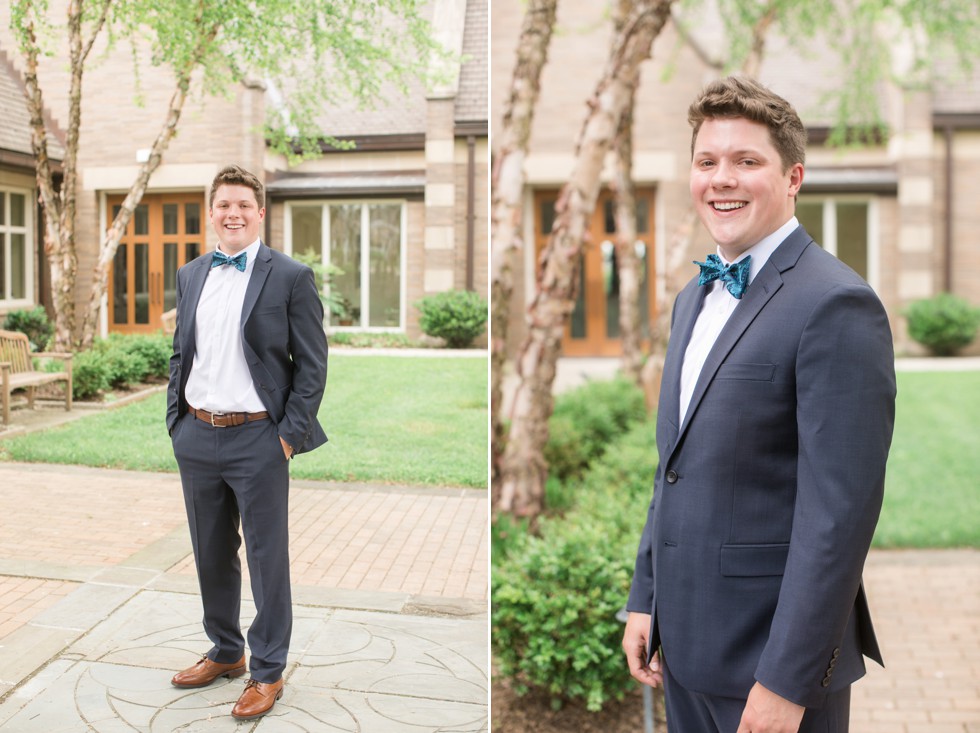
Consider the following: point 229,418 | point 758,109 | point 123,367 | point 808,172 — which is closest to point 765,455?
point 758,109

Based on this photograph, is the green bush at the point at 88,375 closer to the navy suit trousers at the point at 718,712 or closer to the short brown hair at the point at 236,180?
the short brown hair at the point at 236,180

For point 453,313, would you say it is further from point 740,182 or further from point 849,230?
point 849,230

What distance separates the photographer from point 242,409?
108 inches

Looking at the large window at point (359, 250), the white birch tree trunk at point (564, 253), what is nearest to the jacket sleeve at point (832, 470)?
the large window at point (359, 250)

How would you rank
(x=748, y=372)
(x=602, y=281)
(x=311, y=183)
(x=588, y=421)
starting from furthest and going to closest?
(x=602, y=281) → (x=588, y=421) → (x=311, y=183) → (x=748, y=372)

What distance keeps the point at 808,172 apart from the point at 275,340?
5413 millimetres

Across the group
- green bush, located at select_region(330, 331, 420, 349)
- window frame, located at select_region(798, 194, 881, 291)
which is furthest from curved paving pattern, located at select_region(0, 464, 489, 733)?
window frame, located at select_region(798, 194, 881, 291)

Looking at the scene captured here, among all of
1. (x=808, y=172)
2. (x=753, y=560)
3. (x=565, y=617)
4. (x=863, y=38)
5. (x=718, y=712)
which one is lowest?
(x=565, y=617)

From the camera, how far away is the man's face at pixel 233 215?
2777 millimetres

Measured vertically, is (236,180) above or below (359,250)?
above

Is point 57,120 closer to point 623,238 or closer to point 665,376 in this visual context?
point 665,376

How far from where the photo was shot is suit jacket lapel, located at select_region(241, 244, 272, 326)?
8.98 ft

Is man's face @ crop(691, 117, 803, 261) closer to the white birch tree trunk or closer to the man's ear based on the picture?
the man's ear

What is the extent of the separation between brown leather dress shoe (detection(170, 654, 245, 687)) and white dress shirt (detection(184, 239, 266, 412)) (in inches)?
32.9
